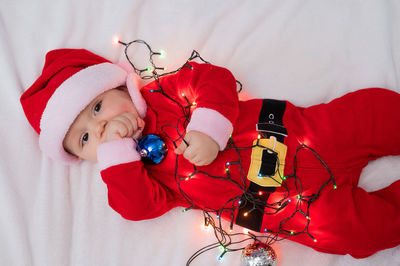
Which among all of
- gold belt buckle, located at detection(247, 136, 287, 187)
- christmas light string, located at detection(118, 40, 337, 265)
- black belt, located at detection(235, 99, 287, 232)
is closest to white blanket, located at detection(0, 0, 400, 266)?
christmas light string, located at detection(118, 40, 337, 265)

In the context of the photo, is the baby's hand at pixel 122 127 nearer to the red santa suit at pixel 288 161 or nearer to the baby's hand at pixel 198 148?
the red santa suit at pixel 288 161

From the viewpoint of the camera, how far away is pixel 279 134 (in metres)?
1.14

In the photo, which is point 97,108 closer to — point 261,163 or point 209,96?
point 209,96

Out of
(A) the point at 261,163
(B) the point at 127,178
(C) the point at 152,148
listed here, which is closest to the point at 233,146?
(A) the point at 261,163

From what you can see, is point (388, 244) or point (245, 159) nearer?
point (388, 244)

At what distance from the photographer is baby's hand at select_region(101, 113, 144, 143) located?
1109mm

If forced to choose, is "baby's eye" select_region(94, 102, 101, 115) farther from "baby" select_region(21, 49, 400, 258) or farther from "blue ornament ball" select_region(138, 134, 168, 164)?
"blue ornament ball" select_region(138, 134, 168, 164)

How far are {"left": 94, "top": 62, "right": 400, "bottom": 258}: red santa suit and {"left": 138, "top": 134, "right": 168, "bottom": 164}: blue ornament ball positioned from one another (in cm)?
3

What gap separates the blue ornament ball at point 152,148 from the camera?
3.68ft

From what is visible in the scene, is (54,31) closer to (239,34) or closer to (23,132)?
(23,132)

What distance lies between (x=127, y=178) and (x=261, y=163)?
0.46 metres

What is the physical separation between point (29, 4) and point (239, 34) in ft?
3.09

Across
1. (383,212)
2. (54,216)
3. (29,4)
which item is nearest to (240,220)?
(383,212)

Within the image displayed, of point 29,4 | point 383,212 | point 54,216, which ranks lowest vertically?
point 54,216
